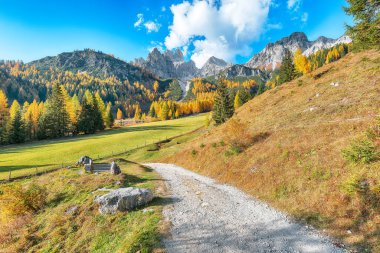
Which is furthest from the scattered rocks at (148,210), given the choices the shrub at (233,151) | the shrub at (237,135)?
the shrub at (237,135)

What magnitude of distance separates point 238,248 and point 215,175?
15.1 metres

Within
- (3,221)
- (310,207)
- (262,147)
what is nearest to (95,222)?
(3,221)

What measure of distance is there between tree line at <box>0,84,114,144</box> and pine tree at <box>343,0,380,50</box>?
87106 millimetres

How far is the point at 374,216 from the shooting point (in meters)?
10.0

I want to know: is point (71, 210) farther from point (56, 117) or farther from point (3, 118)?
point (3, 118)

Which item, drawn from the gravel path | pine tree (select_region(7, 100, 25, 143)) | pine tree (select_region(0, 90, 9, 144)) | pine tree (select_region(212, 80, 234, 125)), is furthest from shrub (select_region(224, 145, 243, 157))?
pine tree (select_region(0, 90, 9, 144))

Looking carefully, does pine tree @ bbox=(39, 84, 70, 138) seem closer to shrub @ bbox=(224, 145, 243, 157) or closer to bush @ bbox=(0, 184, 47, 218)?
bush @ bbox=(0, 184, 47, 218)

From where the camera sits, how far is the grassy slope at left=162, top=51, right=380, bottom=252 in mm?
10805

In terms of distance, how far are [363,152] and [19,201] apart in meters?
26.6

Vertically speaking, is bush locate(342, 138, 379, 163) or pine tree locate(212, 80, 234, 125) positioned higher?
pine tree locate(212, 80, 234, 125)

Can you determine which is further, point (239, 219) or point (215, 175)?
point (215, 175)

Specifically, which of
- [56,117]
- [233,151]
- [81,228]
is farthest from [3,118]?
[233,151]

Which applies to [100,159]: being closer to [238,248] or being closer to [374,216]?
[238,248]

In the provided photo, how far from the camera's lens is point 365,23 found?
13.3m
